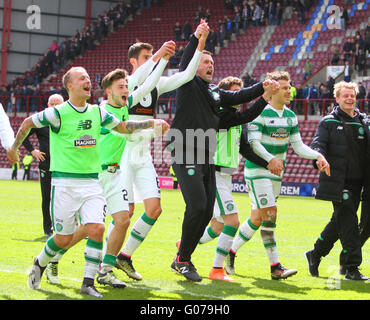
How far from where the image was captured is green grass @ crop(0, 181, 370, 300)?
263 inches

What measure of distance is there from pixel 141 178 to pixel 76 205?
49.4 inches

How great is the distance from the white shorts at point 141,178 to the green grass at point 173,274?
3.08ft

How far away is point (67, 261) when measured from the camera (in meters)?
8.76

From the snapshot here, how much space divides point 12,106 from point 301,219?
85.5 feet

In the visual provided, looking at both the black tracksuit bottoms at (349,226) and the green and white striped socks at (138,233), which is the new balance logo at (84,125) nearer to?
the green and white striped socks at (138,233)

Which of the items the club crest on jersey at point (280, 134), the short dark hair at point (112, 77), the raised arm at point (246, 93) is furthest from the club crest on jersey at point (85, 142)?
the club crest on jersey at point (280, 134)

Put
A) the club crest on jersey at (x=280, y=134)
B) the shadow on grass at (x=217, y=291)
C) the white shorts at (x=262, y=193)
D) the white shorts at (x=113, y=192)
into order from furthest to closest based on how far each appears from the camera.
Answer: the club crest on jersey at (x=280, y=134), the white shorts at (x=262, y=193), the white shorts at (x=113, y=192), the shadow on grass at (x=217, y=291)

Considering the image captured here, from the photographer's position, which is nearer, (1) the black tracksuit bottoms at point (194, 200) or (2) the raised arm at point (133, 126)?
(2) the raised arm at point (133, 126)

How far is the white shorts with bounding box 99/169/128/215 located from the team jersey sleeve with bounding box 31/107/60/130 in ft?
3.09

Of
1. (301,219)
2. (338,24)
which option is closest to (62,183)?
(301,219)

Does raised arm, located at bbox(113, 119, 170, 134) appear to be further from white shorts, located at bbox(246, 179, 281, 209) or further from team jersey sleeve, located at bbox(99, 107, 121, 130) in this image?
white shorts, located at bbox(246, 179, 281, 209)

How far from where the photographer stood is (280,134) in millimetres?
8227

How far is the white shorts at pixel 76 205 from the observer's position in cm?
647

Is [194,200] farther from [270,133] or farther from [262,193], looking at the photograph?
[270,133]
